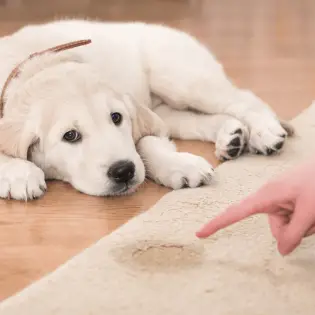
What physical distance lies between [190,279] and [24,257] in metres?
0.40

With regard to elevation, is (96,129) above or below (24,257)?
above

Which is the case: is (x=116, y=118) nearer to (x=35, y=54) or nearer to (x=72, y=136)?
(x=72, y=136)

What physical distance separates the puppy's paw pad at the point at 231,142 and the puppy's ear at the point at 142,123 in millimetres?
171

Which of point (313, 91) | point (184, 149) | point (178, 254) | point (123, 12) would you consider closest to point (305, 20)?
point (123, 12)

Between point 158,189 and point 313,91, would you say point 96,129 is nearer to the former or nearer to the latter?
point 158,189

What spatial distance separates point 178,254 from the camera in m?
1.43

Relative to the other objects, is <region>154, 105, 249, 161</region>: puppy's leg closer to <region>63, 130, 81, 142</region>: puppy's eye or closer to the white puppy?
the white puppy

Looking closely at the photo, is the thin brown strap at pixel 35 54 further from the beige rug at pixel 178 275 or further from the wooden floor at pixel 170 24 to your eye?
the beige rug at pixel 178 275

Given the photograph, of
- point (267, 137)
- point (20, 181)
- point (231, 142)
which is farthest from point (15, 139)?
point (267, 137)

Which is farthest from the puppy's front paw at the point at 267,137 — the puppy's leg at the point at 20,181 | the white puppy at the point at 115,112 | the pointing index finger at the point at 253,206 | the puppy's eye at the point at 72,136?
the pointing index finger at the point at 253,206

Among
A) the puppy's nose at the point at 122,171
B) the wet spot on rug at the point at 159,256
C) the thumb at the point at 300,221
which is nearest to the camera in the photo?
the thumb at the point at 300,221

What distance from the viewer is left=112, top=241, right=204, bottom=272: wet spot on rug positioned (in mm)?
1388

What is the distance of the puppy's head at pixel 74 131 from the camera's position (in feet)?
5.80

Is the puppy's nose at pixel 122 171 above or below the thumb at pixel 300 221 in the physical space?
below
